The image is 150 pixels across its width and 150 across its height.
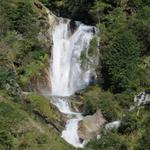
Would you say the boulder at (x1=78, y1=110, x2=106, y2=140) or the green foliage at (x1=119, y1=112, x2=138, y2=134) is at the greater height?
the green foliage at (x1=119, y1=112, x2=138, y2=134)

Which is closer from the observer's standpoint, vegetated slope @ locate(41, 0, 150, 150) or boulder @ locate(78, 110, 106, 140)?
vegetated slope @ locate(41, 0, 150, 150)

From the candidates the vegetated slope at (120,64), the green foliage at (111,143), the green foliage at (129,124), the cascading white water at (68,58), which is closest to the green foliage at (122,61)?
the vegetated slope at (120,64)

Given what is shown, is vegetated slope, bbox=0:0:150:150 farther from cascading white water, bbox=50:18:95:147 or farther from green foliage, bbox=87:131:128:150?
cascading white water, bbox=50:18:95:147

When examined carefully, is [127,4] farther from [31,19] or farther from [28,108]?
[28,108]

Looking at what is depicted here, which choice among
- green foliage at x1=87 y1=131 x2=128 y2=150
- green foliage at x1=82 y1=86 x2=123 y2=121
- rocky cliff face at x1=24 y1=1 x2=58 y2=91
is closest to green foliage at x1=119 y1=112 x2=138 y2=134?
green foliage at x1=87 y1=131 x2=128 y2=150

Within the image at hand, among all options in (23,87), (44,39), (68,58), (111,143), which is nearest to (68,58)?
(68,58)

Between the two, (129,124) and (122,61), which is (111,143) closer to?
(129,124)
